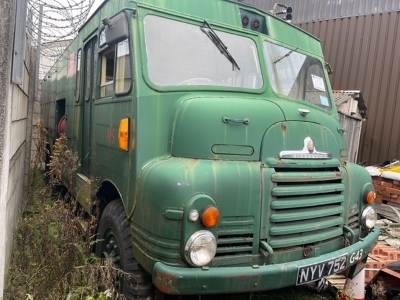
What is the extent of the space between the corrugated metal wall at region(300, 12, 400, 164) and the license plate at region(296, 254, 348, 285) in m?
6.25

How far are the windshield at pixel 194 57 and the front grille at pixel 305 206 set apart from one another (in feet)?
3.05

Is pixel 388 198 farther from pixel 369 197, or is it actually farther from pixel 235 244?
pixel 235 244

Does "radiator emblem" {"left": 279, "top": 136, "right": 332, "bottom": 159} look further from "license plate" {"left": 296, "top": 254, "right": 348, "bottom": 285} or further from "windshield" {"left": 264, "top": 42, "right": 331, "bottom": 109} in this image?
"license plate" {"left": 296, "top": 254, "right": 348, "bottom": 285}

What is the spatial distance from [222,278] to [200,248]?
23 cm

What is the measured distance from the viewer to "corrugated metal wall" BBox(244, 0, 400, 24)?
871 cm

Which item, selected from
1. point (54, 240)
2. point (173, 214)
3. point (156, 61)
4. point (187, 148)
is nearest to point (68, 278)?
point (54, 240)

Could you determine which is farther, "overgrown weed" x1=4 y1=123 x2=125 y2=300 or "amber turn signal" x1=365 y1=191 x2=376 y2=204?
"amber turn signal" x1=365 y1=191 x2=376 y2=204

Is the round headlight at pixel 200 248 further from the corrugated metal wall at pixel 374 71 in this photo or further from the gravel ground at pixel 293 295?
the corrugated metal wall at pixel 374 71

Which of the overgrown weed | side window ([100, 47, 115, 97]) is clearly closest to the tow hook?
the overgrown weed

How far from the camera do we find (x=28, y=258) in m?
3.41

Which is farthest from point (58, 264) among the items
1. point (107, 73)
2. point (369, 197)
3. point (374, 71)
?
point (374, 71)

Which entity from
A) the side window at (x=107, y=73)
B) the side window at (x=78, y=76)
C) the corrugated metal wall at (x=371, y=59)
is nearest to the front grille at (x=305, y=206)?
the side window at (x=107, y=73)

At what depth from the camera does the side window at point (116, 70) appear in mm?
3150

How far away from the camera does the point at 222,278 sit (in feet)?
7.97
